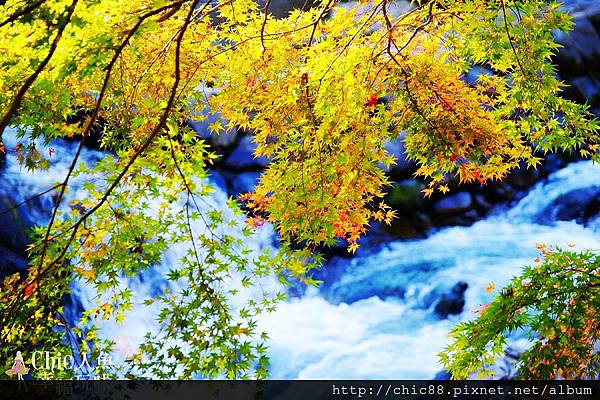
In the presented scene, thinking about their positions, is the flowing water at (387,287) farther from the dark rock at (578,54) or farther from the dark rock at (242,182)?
the dark rock at (578,54)

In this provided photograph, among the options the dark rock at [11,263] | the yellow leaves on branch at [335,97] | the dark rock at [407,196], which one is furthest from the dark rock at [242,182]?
the yellow leaves on branch at [335,97]

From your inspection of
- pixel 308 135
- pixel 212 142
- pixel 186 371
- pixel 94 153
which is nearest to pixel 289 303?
pixel 212 142

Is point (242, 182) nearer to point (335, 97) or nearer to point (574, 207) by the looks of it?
Result: point (574, 207)

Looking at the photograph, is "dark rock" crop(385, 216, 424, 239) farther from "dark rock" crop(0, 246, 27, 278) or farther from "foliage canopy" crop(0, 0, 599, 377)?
"dark rock" crop(0, 246, 27, 278)

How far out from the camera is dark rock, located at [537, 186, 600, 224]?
6711 mm

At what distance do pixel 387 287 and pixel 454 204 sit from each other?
124 cm

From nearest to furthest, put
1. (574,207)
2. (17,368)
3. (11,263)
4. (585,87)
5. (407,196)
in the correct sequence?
(17,368), (11,263), (574,207), (407,196), (585,87)

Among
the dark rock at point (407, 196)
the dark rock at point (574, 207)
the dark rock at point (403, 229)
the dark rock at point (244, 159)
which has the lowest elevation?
the dark rock at point (403, 229)

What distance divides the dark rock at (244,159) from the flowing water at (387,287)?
471 millimetres

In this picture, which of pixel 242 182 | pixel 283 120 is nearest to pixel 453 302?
pixel 242 182

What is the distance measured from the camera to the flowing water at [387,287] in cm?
624

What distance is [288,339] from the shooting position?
21.1ft

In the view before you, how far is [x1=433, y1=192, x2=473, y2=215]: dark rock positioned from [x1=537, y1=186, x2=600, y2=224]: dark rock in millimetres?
777

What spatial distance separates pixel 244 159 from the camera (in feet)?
23.0
